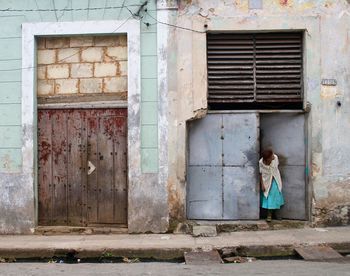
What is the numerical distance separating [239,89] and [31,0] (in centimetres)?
424

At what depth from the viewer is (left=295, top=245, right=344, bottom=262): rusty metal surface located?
7895mm

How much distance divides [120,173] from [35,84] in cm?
233

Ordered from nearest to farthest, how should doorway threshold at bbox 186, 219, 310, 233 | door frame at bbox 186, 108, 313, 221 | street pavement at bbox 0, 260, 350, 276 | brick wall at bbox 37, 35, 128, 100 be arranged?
1. street pavement at bbox 0, 260, 350, 276
2. doorway threshold at bbox 186, 219, 310, 233
3. door frame at bbox 186, 108, 313, 221
4. brick wall at bbox 37, 35, 128, 100

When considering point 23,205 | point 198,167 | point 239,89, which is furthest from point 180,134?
point 23,205

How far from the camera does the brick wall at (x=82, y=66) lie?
10.2 meters

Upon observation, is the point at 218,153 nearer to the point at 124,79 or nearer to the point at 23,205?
the point at 124,79

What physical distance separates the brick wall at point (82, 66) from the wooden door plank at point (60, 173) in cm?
61

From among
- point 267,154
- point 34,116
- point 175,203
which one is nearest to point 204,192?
point 175,203

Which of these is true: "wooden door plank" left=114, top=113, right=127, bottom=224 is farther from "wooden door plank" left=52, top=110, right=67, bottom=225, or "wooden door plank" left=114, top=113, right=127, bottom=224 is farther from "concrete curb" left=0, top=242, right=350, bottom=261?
"concrete curb" left=0, top=242, right=350, bottom=261

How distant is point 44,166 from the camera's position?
1032cm

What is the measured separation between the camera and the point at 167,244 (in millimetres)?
8820

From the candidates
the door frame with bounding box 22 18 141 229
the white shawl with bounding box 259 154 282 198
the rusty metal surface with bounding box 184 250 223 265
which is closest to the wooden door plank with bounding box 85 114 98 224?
the door frame with bounding box 22 18 141 229

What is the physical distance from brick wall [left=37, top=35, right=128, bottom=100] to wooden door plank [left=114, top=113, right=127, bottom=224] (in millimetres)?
663

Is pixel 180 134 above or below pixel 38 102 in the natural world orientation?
below
